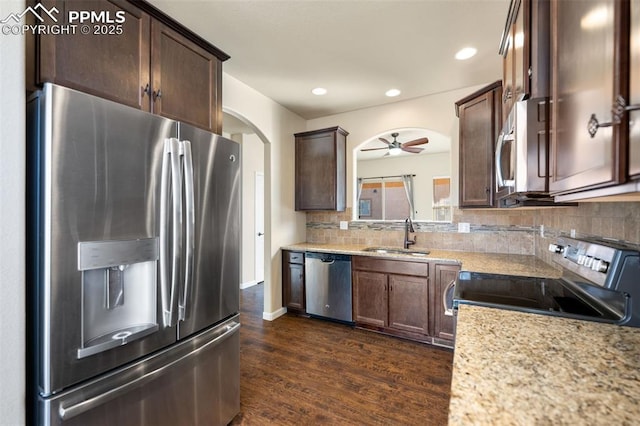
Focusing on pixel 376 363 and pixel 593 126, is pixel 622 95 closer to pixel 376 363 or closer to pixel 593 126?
pixel 593 126

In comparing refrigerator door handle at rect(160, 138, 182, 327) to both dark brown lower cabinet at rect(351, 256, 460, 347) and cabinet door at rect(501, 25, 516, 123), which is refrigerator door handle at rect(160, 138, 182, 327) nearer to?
cabinet door at rect(501, 25, 516, 123)

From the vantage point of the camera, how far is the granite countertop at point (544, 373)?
0.56 meters

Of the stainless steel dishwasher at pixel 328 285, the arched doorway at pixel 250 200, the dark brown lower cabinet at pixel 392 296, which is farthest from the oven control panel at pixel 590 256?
the arched doorway at pixel 250 200

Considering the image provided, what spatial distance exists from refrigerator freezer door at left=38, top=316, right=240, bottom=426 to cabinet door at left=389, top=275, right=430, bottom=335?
5.85 ft

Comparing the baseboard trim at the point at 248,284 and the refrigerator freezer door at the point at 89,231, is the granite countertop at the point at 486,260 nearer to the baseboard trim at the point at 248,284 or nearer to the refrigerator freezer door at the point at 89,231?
the baseboard trim at the point at 248,284

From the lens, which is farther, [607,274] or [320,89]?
[320,89]

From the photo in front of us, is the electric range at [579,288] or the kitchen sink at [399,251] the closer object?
the electric range at [579,288]

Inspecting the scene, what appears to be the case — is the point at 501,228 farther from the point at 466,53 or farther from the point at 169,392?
the point at 169,392

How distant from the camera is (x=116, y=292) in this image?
46.6 inches

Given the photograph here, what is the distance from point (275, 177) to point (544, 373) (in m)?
3.20

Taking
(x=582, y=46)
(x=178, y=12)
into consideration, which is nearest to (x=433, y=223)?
(x=582, y=46)

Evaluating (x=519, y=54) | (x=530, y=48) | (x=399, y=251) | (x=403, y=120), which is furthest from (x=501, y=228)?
(x=530, y=48)

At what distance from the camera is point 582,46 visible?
28.1 inches

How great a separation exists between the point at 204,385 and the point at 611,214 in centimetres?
229
